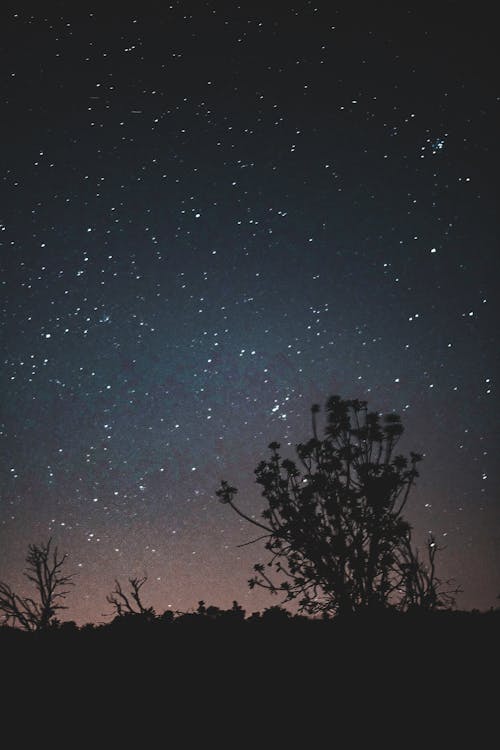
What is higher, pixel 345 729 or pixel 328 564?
pixel 328 564

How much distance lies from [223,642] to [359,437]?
4.26 meters

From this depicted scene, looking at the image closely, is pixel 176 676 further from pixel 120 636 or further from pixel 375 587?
pixel 375 587

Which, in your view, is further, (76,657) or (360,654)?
(76,657)

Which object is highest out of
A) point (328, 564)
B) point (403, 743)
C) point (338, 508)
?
point (338, 508)

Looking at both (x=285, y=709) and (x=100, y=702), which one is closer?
(x=285, y=709)

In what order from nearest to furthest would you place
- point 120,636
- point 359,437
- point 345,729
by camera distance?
point 345,729 → point 120,636 → point 359,437

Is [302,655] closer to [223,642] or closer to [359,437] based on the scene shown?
[223,642]

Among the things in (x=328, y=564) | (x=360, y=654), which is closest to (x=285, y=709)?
(x=360, y=654)

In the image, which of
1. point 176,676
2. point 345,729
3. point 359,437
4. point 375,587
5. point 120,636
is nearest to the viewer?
point 345,729

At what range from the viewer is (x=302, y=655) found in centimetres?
567

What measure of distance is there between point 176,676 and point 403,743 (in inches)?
101

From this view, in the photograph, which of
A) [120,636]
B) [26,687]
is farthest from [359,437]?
[26,687]

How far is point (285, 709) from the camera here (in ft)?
14.5

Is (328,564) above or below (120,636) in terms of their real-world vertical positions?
above
